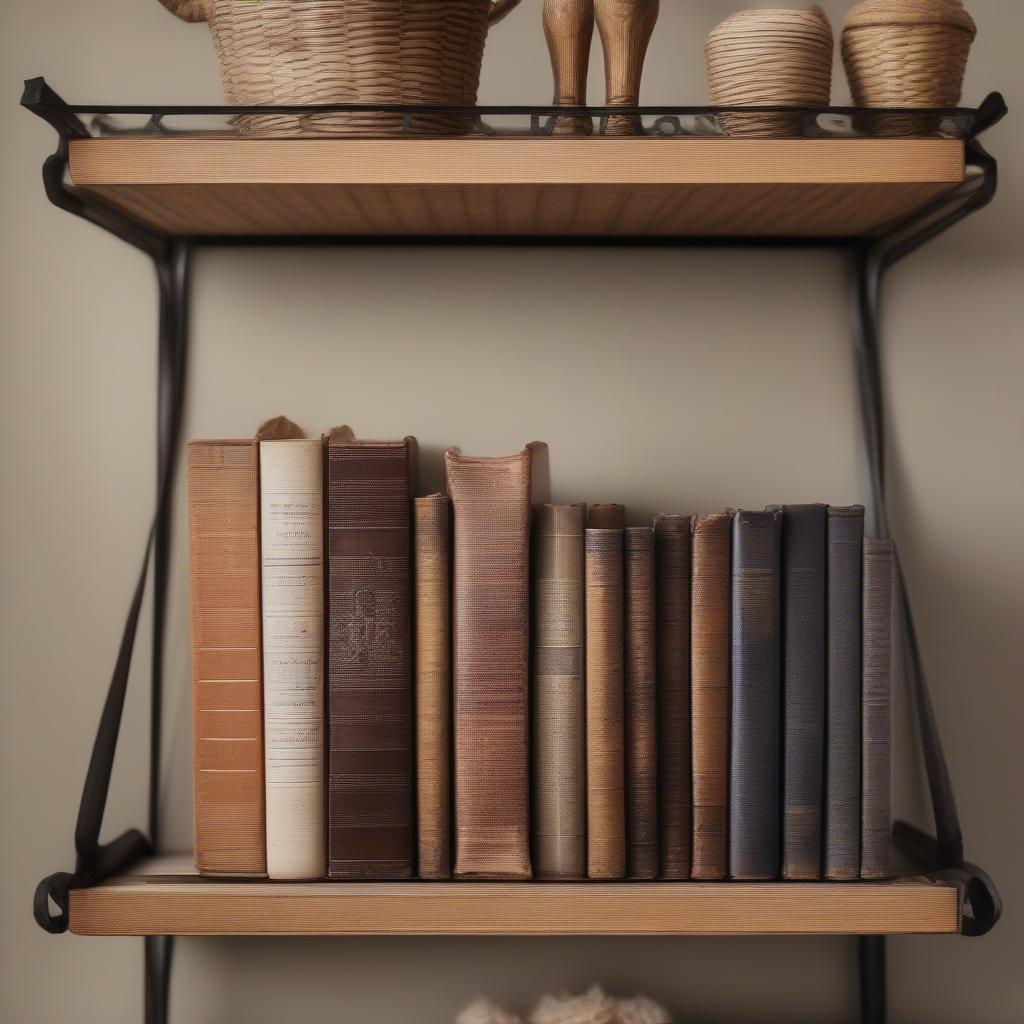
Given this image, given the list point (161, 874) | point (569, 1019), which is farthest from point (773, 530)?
point (161, 874)

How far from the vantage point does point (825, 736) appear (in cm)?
71

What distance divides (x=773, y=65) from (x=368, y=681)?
0.47 meters

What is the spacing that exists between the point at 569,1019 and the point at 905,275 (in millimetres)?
634

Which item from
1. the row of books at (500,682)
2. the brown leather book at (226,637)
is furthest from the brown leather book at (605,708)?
the brown leather book at (226,637)

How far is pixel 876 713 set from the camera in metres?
0.70

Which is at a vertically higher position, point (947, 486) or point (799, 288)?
point (799, 288)

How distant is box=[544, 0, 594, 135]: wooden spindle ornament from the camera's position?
0.74m

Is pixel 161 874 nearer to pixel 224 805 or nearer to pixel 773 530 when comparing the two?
pixel 224 805

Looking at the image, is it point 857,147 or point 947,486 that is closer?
point 857,147

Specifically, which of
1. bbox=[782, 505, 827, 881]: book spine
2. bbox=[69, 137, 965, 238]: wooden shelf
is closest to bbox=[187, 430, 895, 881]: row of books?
bbox=[782, 505, 827, 881]: book spine

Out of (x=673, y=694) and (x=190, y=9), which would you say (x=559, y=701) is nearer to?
(x=673, y=694)

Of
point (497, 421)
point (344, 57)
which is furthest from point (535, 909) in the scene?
point (344, 57)

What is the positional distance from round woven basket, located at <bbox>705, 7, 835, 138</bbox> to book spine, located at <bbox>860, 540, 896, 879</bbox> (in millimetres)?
279

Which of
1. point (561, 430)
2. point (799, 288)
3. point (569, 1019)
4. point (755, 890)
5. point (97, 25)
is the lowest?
point (569, 1019)
